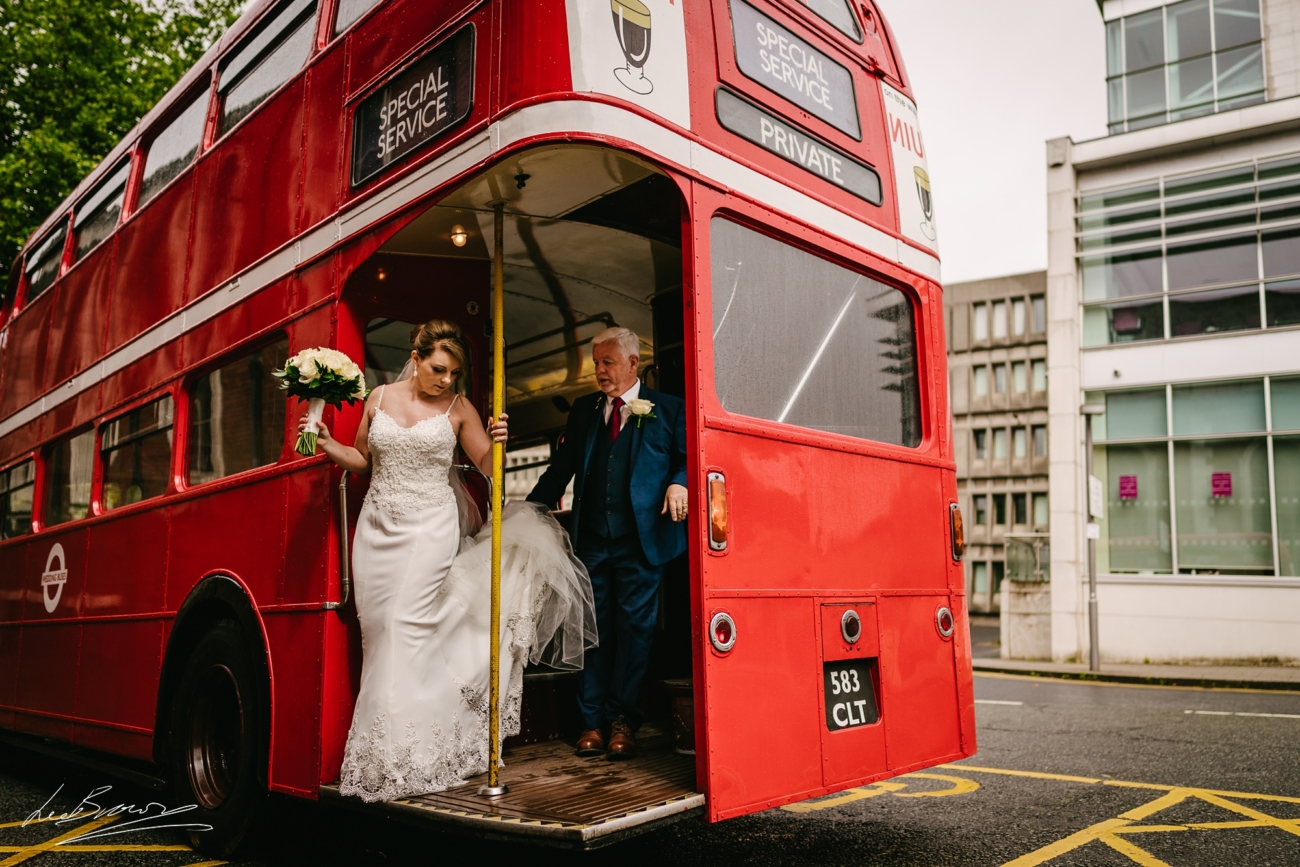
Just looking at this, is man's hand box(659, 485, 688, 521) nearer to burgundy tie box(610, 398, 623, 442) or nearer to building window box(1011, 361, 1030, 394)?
burgundy tie box(610, 398, 623, 442)

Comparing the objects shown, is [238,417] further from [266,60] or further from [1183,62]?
[1183,62]

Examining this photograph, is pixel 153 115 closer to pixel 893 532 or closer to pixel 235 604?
pixel 235 604

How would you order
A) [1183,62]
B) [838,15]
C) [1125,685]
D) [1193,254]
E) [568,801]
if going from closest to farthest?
[568,801]
[838,15]
[1125,685]
[1193,254]
[1183,62]

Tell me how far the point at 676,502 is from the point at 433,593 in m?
1.16

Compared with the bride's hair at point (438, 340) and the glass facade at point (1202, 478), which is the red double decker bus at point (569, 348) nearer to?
the bride's hair at point (438, 340)

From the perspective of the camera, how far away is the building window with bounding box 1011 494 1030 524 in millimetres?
43688

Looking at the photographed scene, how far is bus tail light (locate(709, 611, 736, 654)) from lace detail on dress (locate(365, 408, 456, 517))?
5.01ft

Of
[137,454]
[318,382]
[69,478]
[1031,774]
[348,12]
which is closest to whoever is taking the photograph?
[318,382]

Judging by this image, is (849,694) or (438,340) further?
(438,340)

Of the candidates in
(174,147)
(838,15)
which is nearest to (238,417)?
(174,147)

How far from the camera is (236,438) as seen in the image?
16.8ft

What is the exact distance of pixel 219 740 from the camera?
5023 millimetres

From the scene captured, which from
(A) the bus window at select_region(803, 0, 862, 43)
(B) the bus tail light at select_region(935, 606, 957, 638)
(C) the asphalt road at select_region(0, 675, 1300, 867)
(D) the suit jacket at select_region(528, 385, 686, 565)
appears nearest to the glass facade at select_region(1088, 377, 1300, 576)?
(C) the asphalt road at select_region(0, 675, 1300, 867)

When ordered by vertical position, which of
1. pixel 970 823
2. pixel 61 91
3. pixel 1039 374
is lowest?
pixel 970 823
